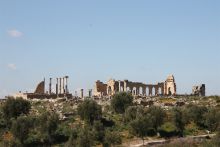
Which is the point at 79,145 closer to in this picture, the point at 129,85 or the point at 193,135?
the point at 193,135

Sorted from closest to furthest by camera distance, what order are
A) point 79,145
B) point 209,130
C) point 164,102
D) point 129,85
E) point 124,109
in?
point 79,145
point 209,130
point 124,109
point 164,102
point 129,85

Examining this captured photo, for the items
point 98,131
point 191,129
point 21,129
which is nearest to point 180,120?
point 191,129

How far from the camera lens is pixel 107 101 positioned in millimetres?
98438

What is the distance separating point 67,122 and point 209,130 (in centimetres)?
2354

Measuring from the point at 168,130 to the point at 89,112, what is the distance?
13277 mm

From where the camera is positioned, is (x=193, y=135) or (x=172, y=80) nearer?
(x=193, y=135)

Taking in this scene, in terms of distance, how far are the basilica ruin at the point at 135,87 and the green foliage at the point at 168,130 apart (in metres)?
41.4

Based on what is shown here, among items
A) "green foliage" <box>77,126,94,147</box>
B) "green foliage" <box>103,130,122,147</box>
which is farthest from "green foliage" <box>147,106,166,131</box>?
"green foliage" <box>77,126,94,147</box>

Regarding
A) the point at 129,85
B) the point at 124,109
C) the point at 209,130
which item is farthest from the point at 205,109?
the point at 129,85

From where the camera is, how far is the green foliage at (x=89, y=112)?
259 feet

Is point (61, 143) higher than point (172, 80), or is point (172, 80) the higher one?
point (172, 80)

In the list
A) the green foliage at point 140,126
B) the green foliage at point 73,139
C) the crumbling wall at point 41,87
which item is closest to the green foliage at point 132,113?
the green foliage at point 140,126

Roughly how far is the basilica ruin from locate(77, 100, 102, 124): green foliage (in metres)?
40.4

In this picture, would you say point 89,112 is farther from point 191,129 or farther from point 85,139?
point 191,129
